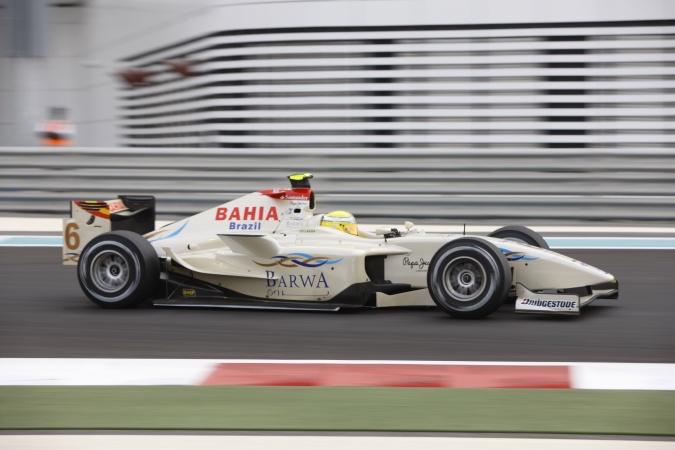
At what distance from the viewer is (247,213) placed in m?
8.92

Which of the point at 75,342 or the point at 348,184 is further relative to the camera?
the point at 348,184

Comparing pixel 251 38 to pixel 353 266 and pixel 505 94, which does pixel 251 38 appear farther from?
pixel 353 266

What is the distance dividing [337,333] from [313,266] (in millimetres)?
872

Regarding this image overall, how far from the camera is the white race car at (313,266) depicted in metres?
7.88

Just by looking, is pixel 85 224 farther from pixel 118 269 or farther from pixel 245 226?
pixel 245 226

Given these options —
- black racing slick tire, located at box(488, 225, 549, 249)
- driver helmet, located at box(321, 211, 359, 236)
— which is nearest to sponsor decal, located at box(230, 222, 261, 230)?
driver helmet, located at box(321, 211, 359, 236)

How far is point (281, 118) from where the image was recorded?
56.6 feet

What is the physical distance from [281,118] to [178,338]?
10138 mm

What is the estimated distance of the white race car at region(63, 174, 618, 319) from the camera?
788 centimetres

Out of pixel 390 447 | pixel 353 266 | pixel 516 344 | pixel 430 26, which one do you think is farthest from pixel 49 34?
pixel 390 447

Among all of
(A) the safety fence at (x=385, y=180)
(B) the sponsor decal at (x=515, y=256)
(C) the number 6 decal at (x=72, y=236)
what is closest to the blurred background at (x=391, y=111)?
(A) the safety fence at (x=385, y=180)

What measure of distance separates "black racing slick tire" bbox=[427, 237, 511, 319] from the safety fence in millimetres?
5984

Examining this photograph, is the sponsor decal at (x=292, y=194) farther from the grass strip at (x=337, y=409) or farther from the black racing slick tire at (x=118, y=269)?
the grass strip at (x=337, y=409)

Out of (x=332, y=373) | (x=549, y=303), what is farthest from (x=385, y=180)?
(x=332, y=373)
